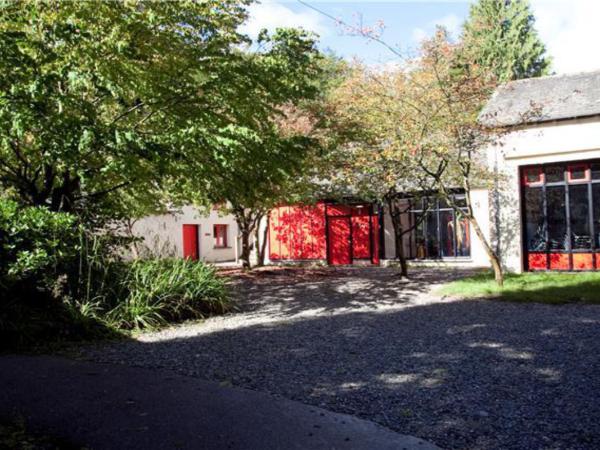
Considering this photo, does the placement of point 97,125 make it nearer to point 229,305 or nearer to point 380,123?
point 229,305

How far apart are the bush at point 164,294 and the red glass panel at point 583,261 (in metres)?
10.5

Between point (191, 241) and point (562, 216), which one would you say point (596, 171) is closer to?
point (562, 216)

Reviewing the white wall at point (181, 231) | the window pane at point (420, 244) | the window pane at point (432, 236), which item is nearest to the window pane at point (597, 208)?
the window pane at point (432, 236)

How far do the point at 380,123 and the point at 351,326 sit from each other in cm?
643

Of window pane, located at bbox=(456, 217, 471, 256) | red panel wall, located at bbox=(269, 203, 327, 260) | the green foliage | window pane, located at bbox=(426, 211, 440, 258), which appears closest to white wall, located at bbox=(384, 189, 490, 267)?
window pane, located at bbox=(456, 217, 471, 256)

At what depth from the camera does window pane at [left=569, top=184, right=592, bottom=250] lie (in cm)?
1513

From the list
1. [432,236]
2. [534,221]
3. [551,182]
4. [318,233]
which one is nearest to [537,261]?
[534,221]

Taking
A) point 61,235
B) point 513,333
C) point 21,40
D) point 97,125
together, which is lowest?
point 513,333

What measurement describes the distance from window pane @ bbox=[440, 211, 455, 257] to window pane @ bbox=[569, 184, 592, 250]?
6.62 m

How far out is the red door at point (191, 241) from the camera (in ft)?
92.2

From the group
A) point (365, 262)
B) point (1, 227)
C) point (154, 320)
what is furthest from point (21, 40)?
point (365, 262)

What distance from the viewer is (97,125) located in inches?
299

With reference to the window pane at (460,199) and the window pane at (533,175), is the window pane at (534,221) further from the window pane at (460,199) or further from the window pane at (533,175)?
the window pane at (460,199)

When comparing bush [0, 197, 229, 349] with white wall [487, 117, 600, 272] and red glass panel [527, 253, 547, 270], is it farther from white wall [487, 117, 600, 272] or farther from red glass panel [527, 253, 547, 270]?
red glass panel [527, 253, 547, 270]
